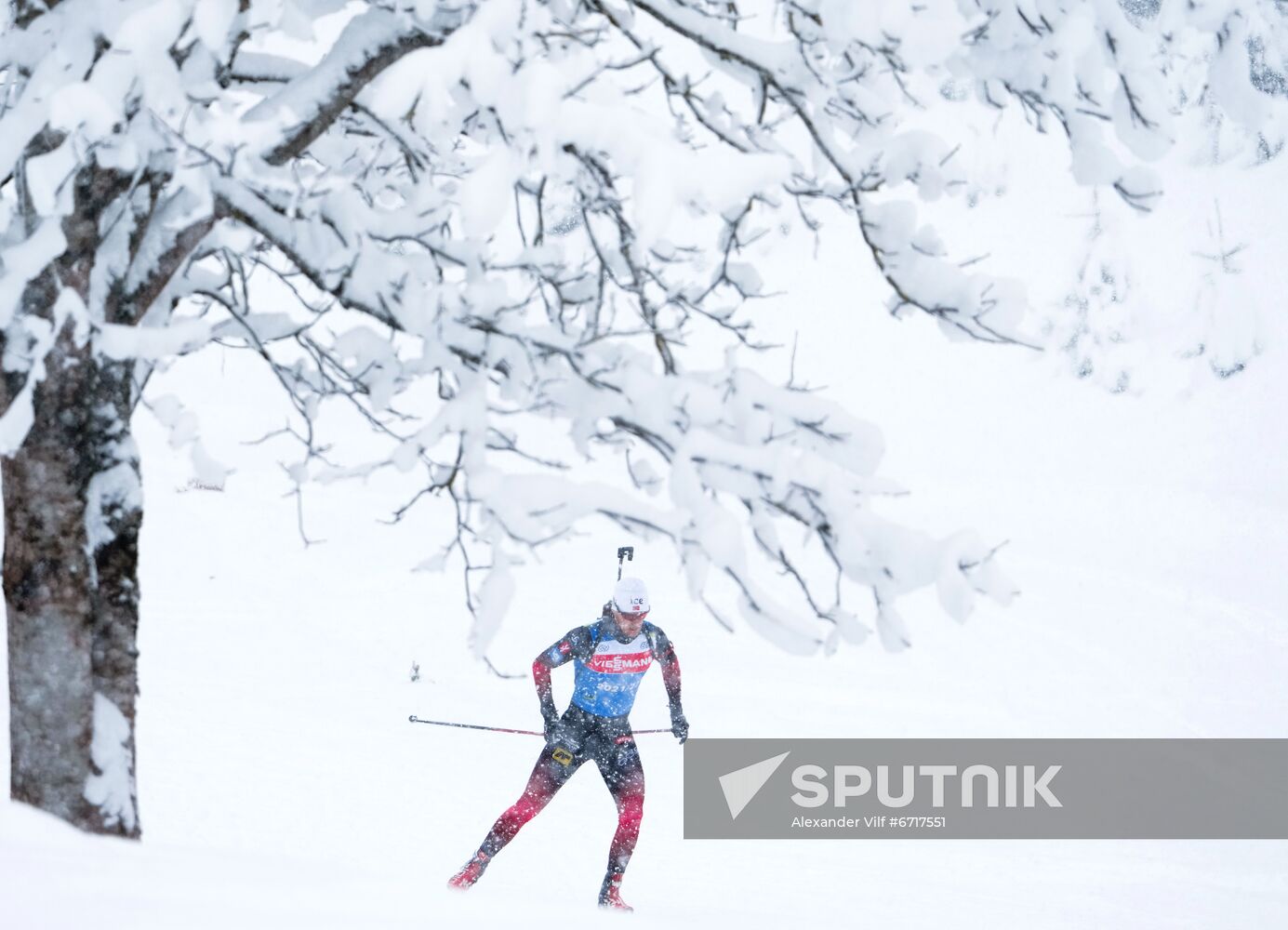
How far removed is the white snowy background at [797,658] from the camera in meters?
6.58

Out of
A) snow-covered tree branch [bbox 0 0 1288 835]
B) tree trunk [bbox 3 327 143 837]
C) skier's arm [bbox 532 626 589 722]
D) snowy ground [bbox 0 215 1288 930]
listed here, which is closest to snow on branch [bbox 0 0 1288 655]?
snow-covered tree branch [bbox 0 0 1288 835]

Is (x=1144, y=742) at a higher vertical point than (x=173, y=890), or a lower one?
higher

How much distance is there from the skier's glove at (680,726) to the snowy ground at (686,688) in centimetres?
92

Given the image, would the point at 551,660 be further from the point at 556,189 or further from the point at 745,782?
the point at 745,782

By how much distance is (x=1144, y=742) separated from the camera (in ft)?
34.7

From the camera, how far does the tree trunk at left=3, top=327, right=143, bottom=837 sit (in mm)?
3799

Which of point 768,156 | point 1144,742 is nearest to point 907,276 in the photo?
point 768,156

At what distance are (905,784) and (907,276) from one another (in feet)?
21.1

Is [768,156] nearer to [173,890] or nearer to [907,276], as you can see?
Answer: [907,276]

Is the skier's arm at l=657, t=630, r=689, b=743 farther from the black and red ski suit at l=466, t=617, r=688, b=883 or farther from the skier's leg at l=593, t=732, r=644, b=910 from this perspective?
the skier's leg at l=593, t=732, r=644, b=910

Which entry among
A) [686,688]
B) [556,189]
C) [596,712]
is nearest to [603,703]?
[596,712]

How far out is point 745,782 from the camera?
9141mm

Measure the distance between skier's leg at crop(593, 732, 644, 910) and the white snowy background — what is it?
620mm

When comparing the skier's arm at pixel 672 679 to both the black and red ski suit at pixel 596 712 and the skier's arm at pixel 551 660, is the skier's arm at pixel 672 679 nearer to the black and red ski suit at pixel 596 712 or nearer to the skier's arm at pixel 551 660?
the black and red ski suit at pixel 596 712
